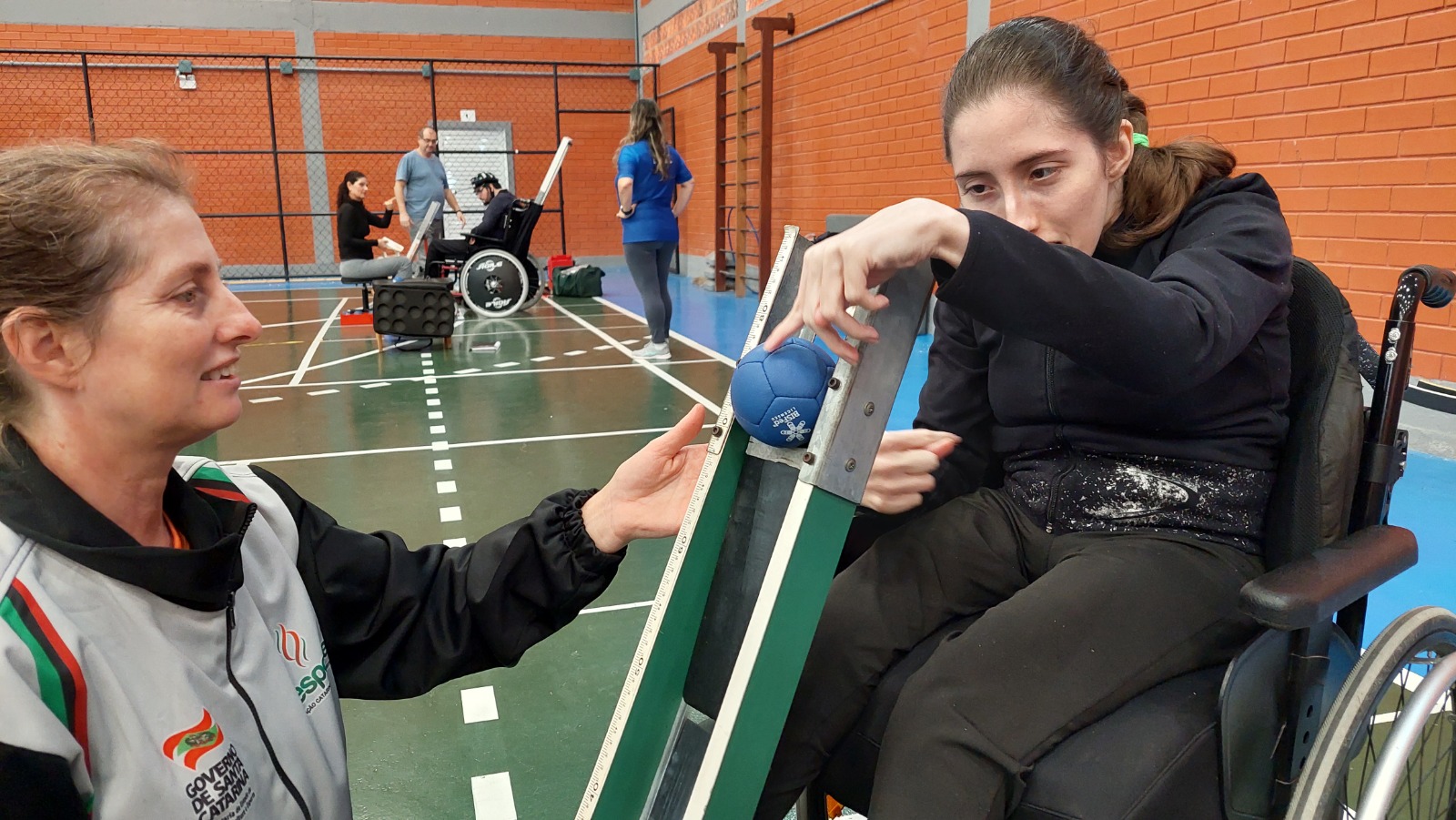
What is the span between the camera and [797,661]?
3.06 feet

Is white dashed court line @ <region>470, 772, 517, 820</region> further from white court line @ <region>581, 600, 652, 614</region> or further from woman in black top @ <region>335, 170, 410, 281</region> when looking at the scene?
woman in black top @ <region>335, 170, 410, 281</region>

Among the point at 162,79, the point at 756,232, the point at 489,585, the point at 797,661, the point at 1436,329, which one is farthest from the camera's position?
the point at 162,79

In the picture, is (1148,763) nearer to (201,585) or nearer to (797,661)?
(797,661)

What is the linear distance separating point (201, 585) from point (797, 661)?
608mm

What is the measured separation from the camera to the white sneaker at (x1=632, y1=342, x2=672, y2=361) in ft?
21.3

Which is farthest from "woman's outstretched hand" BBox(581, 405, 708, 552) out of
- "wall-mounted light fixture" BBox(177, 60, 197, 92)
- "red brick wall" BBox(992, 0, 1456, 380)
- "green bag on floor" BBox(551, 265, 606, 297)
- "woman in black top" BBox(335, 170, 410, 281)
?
"wall-mounted light fixture" BBox(177, 60, 197, 92)

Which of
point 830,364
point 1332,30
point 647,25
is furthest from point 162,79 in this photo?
point 830,364

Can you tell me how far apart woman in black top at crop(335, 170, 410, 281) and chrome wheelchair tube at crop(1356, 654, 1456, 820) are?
8090 millimetres

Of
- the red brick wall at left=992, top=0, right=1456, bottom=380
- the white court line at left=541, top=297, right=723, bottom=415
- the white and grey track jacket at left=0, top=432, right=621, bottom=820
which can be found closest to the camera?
the white and grey track jacket at left=0, top=432, right=621, bottom=820

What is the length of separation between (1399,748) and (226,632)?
4.06 feet

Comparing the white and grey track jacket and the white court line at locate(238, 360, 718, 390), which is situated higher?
the white and grey track jacket

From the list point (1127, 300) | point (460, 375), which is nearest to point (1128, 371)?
point (1127, 300)

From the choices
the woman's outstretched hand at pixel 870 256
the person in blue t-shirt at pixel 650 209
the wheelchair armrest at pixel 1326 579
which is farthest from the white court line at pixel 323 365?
the wheelchair armrest at pixel 1326 579

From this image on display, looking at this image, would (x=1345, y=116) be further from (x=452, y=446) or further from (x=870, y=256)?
(x=452, y=446)
